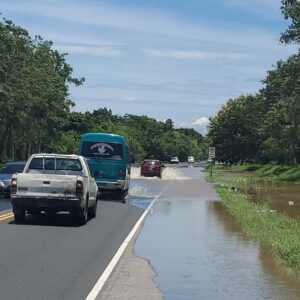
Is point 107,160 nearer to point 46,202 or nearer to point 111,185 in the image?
point 111,185

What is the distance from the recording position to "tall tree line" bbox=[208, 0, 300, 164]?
43.9m

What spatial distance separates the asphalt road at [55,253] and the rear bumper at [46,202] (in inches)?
20.2

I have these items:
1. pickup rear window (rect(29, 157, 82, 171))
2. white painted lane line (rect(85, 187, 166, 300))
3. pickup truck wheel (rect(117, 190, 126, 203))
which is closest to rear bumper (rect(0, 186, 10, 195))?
pickup truck wheel (rect(117, 190, 126, 203))

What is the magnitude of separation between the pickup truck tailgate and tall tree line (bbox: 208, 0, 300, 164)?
1117 inches

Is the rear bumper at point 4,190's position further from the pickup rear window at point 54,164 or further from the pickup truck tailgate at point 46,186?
the pickup truck tailgate at point 46,186

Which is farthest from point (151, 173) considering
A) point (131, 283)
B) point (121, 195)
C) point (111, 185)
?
point (131, 283)

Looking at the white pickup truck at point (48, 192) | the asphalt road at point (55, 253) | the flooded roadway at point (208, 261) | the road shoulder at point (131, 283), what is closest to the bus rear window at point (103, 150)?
the asphalt road at point (55, 253)

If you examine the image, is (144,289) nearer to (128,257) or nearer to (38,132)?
(128,257)

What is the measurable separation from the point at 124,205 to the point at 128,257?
13169 mm

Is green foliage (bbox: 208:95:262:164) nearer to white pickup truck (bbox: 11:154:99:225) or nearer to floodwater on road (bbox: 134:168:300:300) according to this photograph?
floodwater on road (bbox: 134:168:300:300)

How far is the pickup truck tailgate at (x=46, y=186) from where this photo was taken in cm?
1722

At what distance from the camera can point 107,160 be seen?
29281 millimetres

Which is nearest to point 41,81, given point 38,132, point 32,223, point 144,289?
point 38,132

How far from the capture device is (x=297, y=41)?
141 feet
